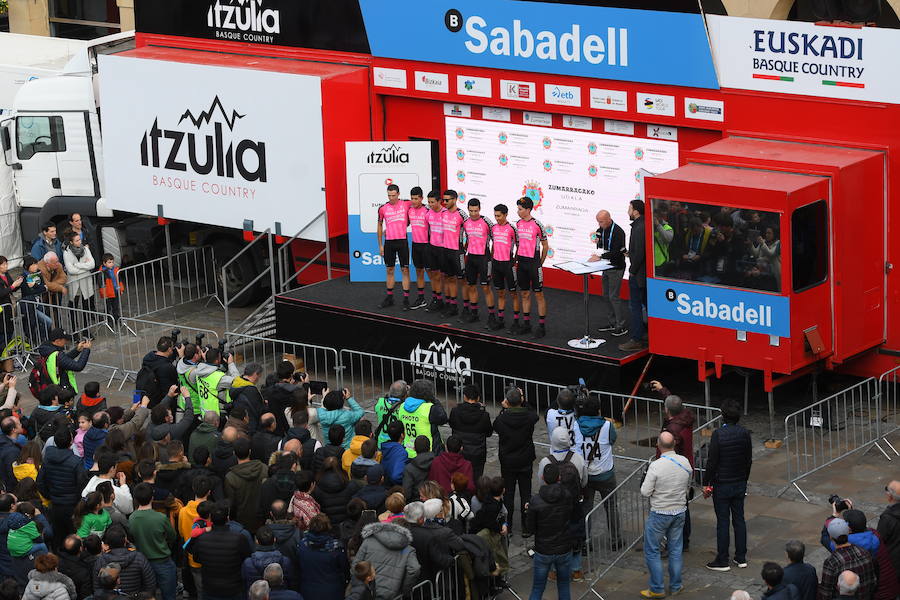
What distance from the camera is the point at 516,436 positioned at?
15422 millimetres

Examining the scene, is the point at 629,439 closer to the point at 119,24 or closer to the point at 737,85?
the point at 737,85

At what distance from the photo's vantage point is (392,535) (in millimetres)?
12883

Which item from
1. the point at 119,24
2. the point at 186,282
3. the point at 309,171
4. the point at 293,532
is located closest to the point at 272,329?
the point at 309,171

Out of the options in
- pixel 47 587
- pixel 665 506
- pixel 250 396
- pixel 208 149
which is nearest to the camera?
pixel 47 587

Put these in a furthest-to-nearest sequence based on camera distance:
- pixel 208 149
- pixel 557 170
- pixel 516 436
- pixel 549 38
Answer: pixel 208 149 < pixel 557 170 < pixel 549 38 < pixel 516 436

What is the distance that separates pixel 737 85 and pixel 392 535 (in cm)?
849

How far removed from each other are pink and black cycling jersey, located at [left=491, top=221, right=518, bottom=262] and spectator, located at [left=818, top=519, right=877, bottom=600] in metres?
7.34

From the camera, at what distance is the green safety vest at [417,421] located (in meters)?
15.6

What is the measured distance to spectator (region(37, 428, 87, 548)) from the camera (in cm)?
1496

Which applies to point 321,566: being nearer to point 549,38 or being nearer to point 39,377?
point 39,377

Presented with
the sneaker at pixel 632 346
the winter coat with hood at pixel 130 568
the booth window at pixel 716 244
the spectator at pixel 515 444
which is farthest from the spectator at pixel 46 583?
the booth window at pixel 716 244

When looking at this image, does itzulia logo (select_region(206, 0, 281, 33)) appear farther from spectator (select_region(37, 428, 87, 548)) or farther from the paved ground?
spectator (select_region(37, 428, 87, 548))

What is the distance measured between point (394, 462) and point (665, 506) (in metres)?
2.51

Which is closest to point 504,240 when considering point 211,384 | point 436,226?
point 436,226
